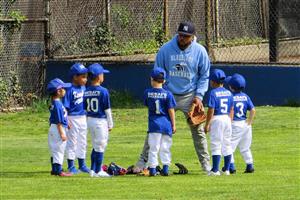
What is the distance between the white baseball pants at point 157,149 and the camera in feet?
39.1

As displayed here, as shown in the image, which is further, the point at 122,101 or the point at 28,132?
the point at 122,101

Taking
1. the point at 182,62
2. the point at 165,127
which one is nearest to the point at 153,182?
the point at 165,127

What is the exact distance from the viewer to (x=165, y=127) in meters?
12.0

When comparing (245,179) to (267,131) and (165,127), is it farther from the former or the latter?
(267,131)

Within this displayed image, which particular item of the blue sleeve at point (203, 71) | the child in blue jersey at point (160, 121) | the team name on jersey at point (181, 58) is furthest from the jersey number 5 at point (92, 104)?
the blue sleeve at point (203, 71)

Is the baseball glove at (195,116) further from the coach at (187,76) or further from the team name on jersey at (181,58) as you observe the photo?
the team name on jersey at (181,58)

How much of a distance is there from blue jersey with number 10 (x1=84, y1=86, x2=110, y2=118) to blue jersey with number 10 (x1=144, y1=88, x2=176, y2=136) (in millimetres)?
548

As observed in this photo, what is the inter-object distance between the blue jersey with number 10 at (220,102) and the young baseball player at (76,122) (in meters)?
1.77

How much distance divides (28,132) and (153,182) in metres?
6.49

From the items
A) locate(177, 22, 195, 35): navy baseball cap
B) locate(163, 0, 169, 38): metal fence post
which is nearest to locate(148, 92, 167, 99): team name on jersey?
locate(177, 22, 195, 35): navy baseball cap

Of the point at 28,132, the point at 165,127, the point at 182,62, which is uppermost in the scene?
the point at 182,62

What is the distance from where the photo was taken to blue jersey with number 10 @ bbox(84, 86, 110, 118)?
39.9ft

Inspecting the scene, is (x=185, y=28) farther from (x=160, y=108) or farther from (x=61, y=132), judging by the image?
(x=61, y=132)

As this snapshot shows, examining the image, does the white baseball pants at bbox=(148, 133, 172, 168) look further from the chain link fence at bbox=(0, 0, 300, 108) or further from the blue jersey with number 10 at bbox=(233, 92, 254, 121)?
the chain link fence at bbox=(0, 0, 300, 108)
